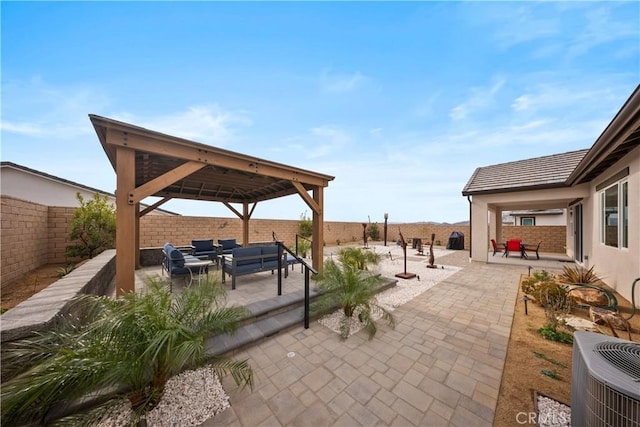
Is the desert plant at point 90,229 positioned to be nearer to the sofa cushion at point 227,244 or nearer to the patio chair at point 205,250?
the patio chair at point 205,250

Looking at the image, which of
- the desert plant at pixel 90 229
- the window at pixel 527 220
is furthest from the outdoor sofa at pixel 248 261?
the window at pixel 527 220

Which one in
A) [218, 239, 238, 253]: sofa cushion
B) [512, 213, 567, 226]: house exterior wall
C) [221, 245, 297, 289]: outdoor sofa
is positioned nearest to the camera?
[221, 245, 297, 289]: outdoor sofa

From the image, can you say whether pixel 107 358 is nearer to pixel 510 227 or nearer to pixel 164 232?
pixel 164 232

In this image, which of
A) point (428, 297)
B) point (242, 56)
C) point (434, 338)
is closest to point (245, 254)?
point (434, 338)

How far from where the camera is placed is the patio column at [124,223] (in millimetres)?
2967

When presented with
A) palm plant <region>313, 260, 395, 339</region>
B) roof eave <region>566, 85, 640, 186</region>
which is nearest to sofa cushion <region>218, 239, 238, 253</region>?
palm plant <region>313, 260, 395, 339</region>

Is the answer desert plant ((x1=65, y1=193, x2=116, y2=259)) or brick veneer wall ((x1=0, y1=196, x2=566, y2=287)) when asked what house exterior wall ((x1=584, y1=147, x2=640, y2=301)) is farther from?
desert plant ((x1=65, y1=193, x2=116, y2=259))

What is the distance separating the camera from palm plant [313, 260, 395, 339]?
11.6ft

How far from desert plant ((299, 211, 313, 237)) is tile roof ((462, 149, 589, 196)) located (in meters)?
8.20

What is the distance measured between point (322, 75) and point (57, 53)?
6.51 metres

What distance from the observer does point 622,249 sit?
15.6 feet

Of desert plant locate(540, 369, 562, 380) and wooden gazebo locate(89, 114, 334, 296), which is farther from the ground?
wooden gazebo locate(89, 114, 334, 296)

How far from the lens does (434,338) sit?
129 inches

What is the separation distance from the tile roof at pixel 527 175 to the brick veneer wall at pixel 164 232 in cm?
554
